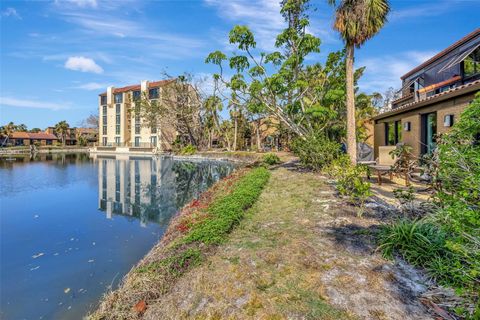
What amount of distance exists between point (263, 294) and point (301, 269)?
2.54 ft

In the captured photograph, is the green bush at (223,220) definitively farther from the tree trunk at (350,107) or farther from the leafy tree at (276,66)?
the leafy tree at (276,66)

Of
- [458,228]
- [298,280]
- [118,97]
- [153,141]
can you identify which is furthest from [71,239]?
[118,97]

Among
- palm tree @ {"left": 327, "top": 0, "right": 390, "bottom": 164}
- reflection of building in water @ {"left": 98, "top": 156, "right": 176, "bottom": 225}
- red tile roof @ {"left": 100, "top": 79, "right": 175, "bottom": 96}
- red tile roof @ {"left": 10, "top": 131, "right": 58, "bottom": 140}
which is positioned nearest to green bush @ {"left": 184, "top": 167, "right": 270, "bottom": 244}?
reflection of building in water @ {"left": 98, "top": 156, "right": 176, "bottom": 225}

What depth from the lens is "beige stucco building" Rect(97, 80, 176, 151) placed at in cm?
5312

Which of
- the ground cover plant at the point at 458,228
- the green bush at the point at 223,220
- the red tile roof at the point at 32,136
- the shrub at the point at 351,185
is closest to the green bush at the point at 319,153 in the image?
the shrub at the point at 351,185

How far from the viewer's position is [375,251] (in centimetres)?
426

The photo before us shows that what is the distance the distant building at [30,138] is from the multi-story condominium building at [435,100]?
268ft

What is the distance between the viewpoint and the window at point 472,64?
12.3m

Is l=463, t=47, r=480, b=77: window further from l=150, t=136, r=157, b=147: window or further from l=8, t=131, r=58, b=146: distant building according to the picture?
l=8, t=131, r=58, b=146: distant building

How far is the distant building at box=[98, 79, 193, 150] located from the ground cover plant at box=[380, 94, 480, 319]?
164 ft

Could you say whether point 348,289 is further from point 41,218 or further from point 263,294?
point 41,218

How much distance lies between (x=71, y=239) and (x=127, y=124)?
54338 mm

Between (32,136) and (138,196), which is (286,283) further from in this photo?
(32,136)

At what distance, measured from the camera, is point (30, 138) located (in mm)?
73250
